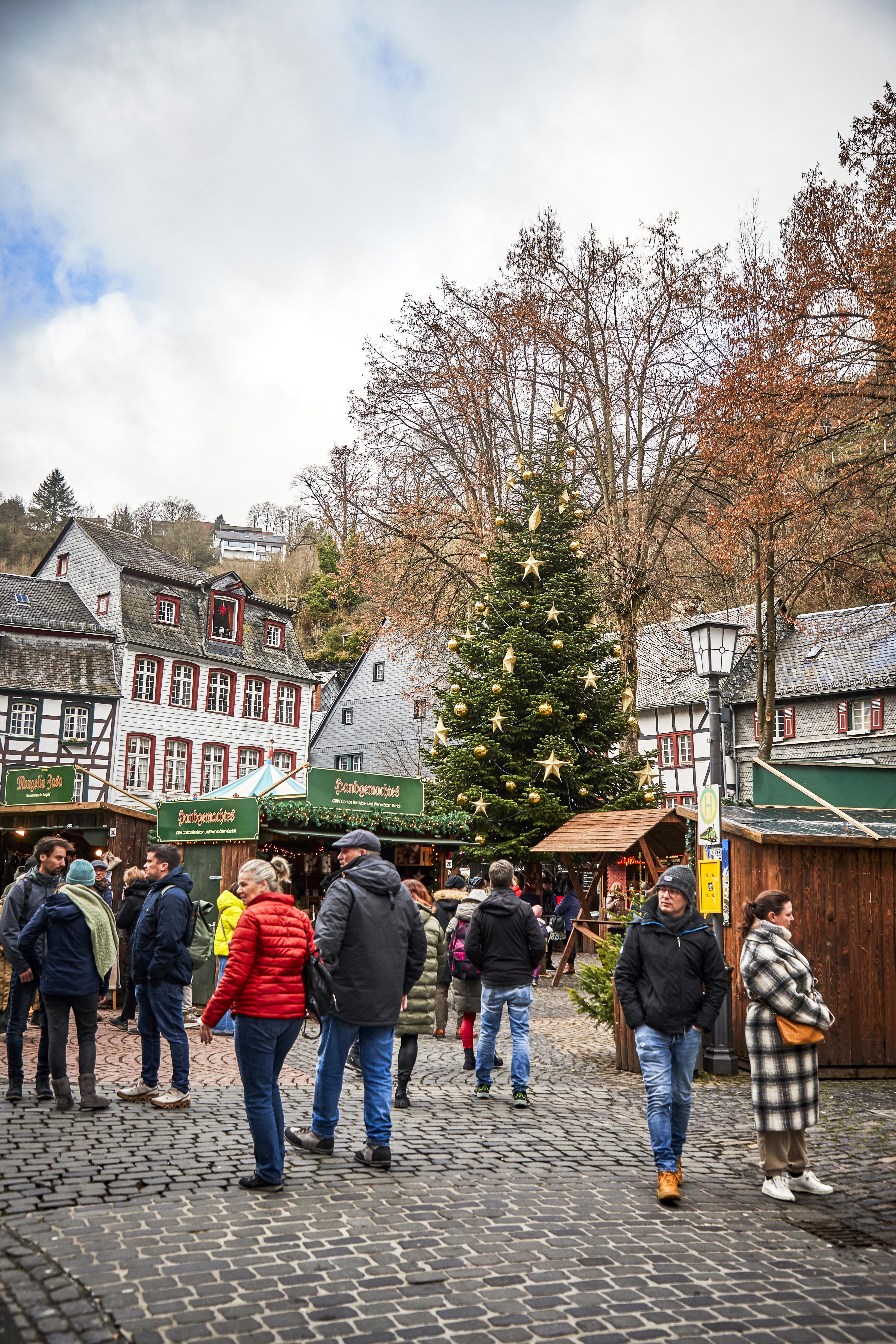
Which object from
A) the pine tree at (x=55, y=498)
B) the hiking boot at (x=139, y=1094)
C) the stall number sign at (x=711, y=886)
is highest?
the pine tree at (x=55, y=498)

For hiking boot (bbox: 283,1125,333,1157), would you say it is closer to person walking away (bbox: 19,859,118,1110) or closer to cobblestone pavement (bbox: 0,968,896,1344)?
cobblestone pavement (bbox: 0,968,896,1344)

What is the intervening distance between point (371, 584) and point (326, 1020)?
19260mm

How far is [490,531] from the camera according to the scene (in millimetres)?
24859

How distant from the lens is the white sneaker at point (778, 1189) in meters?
5.93

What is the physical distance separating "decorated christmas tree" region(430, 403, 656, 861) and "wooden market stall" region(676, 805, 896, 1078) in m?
9.09

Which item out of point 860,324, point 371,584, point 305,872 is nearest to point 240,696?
point 371,584

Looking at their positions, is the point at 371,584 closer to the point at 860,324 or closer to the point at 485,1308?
the point at 860,324

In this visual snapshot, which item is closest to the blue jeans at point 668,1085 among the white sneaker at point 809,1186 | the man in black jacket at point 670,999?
the man in black jacket at point 670,999

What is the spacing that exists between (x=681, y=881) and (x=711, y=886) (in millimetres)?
3701

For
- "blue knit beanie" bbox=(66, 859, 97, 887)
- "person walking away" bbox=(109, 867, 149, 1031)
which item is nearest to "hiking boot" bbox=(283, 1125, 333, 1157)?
"blue knit beanie" bbox=(66, 859, 97, 887)

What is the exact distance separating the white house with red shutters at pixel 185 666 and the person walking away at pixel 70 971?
28.2m

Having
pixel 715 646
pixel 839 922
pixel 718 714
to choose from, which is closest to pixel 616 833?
pixel 718 714

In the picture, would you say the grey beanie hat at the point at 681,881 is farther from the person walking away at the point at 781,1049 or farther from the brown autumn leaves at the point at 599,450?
the brown autumn leaves at the point at 599,450

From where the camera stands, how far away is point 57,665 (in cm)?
3616
